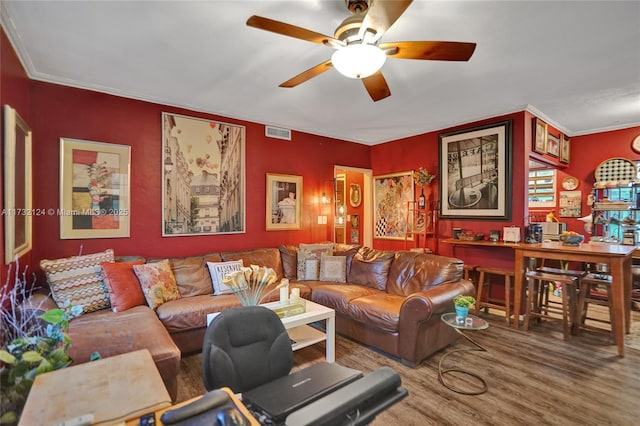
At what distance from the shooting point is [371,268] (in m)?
3.93

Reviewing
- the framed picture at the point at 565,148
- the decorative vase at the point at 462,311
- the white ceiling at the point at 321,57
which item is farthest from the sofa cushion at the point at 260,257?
the framed picture at the point at 565,148

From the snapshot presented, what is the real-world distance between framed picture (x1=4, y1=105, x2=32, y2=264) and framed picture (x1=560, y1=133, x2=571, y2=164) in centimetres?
669

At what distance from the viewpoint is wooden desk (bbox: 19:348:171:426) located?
89 cm

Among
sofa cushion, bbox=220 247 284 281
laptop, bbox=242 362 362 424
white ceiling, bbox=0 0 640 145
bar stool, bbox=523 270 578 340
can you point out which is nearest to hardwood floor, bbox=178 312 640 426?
bar stool, bbox=523 270 578 340

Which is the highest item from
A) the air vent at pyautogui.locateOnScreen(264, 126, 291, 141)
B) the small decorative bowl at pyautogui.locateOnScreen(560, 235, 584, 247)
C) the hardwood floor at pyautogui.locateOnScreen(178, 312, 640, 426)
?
the air vent at pyautogui.locateOnScreen(264, 126, 291, 141)

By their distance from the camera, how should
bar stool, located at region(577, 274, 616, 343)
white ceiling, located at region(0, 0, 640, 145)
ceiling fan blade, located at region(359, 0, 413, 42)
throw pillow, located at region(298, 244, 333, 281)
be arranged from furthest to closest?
throw pillow, located at region(298, 244, 333, 281) < bar stool, located at region(577, 274, 616, 343) < white ceiling, located at region(0, 0, 640, 145) < ceiling fan blade, located at region(359, 0, 413, 42)

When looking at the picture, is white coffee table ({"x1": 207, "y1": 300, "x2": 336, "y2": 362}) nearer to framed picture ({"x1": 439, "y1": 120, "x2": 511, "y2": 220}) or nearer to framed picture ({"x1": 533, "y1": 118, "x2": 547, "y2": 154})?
framed picture ({"x1": 439, "y1": 120, "x2": 511, "y2": 220})

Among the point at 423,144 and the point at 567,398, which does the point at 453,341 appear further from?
the point at 423,144

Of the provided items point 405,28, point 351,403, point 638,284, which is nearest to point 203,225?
point 405,28

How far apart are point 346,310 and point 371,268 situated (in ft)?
2.60

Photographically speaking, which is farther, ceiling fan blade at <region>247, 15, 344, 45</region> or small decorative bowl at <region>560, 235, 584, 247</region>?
small decorative bowl at <region>560, 235, 584, 247</region>

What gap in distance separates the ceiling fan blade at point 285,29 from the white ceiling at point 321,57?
0.29m

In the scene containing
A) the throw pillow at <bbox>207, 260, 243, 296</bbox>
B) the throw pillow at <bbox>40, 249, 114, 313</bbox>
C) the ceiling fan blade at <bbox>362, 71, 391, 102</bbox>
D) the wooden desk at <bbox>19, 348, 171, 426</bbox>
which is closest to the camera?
the wooden desk at <bbox>19, 348, 171, 426</bbox>

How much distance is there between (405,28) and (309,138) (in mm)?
2959
